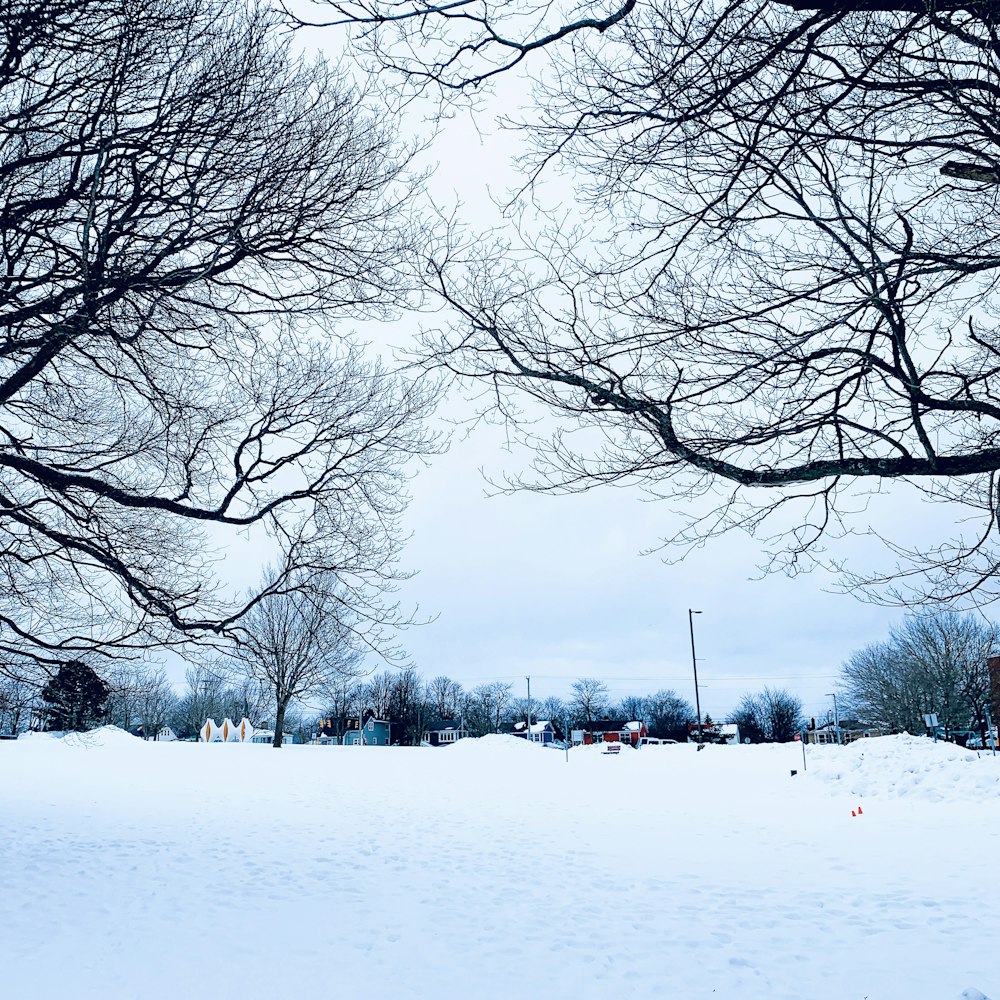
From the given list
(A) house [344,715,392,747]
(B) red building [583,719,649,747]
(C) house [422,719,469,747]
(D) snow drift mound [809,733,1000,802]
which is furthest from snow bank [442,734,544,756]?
(C) house [422,719,469,747]

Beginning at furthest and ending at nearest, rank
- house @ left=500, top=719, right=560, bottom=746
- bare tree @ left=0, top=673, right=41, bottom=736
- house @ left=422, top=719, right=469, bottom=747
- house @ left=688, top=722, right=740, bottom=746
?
house @ left=422, top=719, right=469, bottom=747, house @ left=500, top=719, right=560, bottom=746, house @ left=688, top=722, right=740, bottom=746, bare tree @ left=0, top=673, right=41, bottom=736

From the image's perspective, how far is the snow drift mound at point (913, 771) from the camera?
14219 millimetres

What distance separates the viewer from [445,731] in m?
91.3

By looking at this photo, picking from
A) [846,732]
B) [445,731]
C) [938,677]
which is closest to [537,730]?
[445,731]

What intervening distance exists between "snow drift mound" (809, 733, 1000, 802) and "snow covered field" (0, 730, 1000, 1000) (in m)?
0.08

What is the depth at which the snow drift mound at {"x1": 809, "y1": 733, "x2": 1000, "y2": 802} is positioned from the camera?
1422 cm

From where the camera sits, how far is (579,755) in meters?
34.0

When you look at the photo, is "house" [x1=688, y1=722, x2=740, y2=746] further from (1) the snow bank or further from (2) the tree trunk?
(2) the tree trunk

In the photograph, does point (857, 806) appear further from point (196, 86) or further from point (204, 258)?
point (196, 86)

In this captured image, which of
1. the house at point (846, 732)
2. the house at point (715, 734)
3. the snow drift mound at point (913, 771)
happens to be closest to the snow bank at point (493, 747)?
the snow drift mound at point (913, 771)

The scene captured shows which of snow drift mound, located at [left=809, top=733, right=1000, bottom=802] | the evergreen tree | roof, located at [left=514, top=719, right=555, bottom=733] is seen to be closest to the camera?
the evergreen tree

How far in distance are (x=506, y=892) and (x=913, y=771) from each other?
11664 mm

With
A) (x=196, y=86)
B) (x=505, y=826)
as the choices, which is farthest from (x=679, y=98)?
(x=505, y=826)

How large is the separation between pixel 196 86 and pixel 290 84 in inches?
41.4
